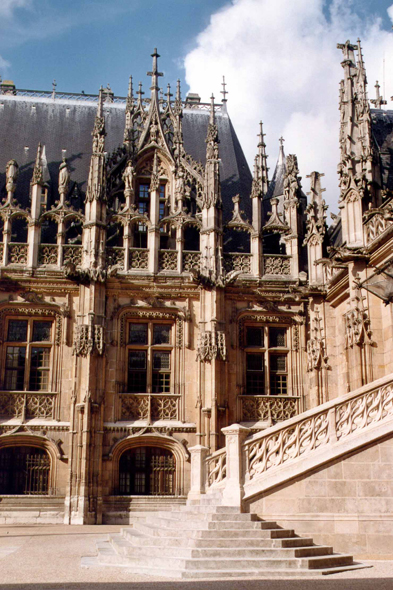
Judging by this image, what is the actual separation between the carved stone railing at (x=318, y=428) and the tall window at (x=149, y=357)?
8877mm

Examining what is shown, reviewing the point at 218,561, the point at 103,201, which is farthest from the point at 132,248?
the point at 218,561

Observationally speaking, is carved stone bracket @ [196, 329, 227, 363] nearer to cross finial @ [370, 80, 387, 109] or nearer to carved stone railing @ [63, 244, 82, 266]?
carved stone railing @ [63, 244, 82, 266]

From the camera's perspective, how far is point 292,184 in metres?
23.7

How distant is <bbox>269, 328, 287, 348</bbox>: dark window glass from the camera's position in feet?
74.5

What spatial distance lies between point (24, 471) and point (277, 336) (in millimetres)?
8776

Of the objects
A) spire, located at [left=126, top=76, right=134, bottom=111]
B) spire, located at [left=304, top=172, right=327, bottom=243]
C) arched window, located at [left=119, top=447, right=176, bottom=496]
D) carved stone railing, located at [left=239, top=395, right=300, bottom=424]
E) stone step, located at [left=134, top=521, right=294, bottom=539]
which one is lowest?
stone step, located at [left=134, top=521, right=294, bottom=539]

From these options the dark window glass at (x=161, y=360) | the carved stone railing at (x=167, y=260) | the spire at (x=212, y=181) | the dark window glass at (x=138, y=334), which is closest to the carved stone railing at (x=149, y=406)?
the dark window glass at (x=161, y=360)

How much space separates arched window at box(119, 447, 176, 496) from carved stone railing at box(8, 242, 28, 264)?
6816 mm

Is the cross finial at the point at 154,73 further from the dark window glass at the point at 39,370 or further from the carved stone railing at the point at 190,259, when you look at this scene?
the dark window glass at the point at 39,370

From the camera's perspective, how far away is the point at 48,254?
73.6ft

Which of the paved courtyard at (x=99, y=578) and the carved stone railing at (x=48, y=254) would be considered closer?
the paved courtyard at (x=99, y=578)

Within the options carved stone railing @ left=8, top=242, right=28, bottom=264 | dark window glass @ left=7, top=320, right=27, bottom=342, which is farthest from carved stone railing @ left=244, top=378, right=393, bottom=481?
carved stone railing @ left=8, top=242, right=28, bottom=264

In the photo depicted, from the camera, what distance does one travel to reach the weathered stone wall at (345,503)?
12023mm

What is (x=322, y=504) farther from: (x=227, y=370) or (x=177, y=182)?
(x=177, y=182)
